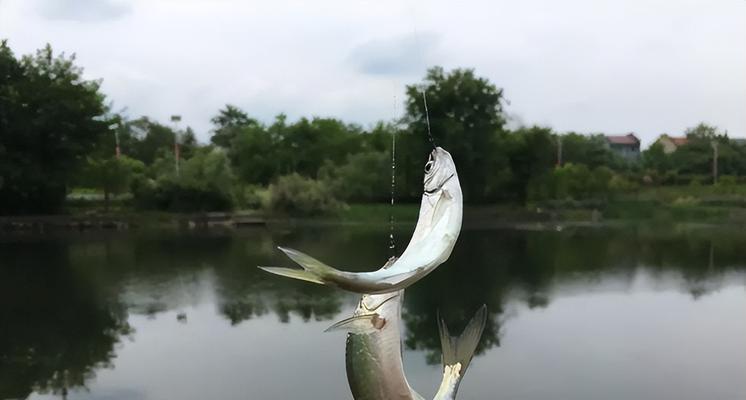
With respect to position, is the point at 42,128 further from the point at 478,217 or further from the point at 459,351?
the point at 459,351

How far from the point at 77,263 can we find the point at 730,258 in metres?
12.7

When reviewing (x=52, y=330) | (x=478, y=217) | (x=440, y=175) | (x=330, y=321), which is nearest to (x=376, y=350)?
(x=440, y=175)

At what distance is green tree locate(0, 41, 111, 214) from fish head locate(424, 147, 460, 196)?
19250 millimetres

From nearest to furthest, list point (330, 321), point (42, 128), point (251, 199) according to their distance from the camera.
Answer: point (330, 321)
point (42, 128)
point (251, 199)

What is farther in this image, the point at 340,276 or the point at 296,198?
the point at 296,198

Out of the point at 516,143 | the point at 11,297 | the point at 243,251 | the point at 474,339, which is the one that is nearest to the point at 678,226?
the point at 516,143

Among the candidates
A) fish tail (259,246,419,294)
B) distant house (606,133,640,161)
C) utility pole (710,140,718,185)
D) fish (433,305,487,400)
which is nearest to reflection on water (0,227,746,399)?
fish (433,305,487,400)

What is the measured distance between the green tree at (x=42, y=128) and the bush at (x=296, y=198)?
→ 523 centimetres

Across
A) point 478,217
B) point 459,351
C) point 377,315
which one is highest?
point 377,315

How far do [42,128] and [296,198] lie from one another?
7251 millimetres

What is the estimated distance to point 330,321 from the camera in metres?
8.96

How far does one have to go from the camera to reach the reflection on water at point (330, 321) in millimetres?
6617

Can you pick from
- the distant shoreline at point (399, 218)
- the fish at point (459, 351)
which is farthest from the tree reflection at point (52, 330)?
the distant shoreline at point (399, 218)

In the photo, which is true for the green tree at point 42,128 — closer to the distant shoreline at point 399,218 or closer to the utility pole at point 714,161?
the distant shoreline at point 399,218
